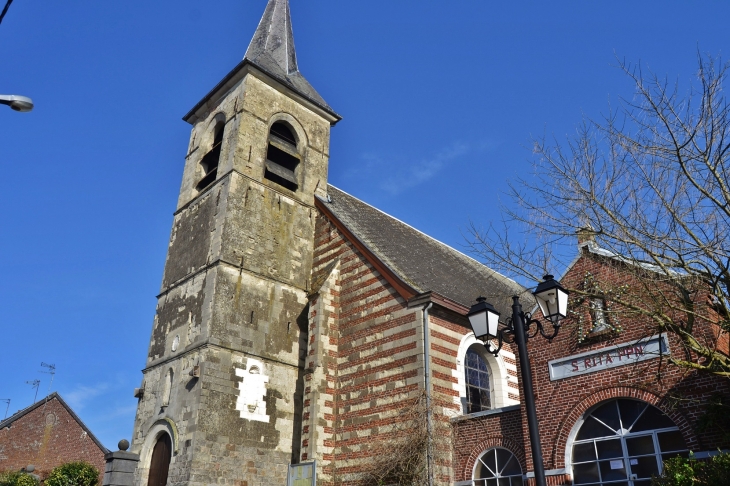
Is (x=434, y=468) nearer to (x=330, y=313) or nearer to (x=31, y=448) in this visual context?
(x=330, y=313)

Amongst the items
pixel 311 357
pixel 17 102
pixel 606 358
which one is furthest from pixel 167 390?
pixel 606 358

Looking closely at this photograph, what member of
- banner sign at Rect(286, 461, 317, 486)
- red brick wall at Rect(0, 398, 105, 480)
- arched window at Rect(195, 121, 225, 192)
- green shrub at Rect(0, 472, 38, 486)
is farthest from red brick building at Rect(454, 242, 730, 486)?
red brick wall at Rect(0, 398, 105, 480)

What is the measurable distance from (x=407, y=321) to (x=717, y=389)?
6.99 m

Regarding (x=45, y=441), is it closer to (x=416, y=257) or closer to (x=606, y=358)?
(x=416, y=257)

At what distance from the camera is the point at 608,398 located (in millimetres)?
10836

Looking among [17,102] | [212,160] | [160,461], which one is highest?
[212,160]

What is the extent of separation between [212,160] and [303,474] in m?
11.0

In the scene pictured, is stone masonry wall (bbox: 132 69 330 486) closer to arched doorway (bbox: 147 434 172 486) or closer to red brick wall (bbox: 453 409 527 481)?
arched doorway (bbox: 147 434 172 486)

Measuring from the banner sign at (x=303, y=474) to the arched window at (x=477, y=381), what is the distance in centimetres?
406

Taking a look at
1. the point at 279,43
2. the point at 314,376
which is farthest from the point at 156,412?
the point at 279,43

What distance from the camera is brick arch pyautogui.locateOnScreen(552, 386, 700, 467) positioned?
9719 mm

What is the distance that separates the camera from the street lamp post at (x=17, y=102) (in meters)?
7.11

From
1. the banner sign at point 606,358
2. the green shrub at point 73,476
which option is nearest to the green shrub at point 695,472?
the banner sign at point 606,358

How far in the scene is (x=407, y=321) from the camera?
1483 cm
